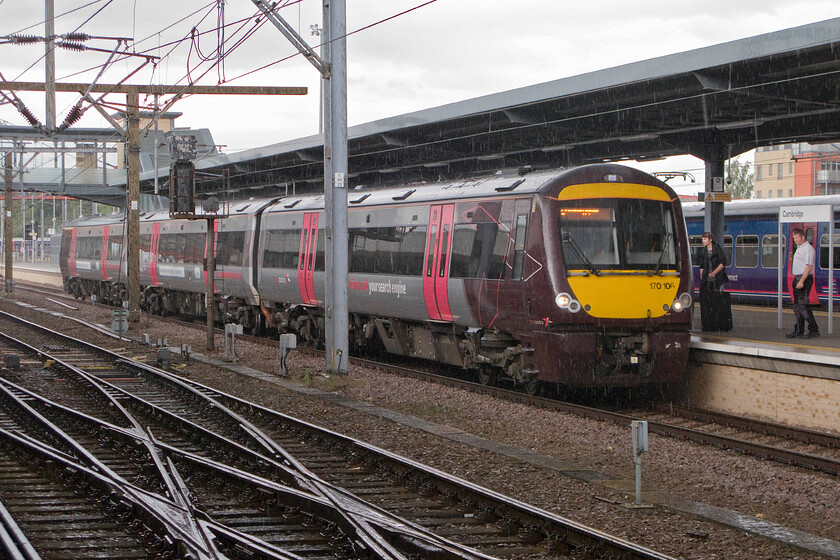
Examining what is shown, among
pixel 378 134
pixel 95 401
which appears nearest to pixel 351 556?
pixel 95 401

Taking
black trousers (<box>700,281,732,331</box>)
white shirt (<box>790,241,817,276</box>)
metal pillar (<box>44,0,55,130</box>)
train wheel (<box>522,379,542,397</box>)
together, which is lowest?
train wheel (<box>522,379,542,397</box>)

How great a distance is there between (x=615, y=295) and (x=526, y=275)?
46.2 inches

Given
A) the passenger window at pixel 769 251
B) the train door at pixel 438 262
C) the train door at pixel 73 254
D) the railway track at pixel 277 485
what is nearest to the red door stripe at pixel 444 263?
the train door at pixel 438 262

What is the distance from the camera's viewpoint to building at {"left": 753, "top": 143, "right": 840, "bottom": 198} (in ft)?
247

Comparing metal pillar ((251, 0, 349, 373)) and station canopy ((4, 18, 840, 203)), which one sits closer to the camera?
station canopy ((4, 18, 840, 203))

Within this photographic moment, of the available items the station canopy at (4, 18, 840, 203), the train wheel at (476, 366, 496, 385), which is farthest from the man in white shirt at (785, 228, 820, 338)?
the train wheel at (476, 366, 496, 385)

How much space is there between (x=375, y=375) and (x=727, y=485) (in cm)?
819

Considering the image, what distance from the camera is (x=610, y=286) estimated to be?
1245 centimetres

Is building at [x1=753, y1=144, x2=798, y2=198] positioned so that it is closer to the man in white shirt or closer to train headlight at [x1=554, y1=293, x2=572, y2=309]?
the man in white shirt

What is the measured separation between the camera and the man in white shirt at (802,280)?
13.6 metres

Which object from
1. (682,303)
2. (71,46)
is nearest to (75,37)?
(71,46)

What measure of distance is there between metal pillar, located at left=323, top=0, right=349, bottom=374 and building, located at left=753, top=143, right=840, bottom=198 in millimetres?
63216

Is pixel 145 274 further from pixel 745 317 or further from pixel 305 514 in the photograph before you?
pixel 305 514

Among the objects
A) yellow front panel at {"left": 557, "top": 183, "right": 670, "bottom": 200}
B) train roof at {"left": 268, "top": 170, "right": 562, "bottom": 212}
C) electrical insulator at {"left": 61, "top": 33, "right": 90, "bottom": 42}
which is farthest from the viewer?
electrical insulator at {"left": 61, "top": 33, "right": 90, "bottom": 42}
